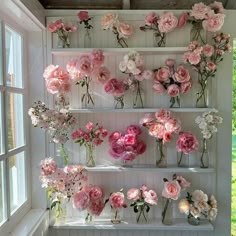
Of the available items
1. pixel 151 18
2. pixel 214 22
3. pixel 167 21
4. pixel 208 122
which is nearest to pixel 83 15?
pixel 151 18

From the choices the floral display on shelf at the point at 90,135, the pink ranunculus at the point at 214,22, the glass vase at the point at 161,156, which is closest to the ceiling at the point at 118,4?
the pink ranunculus at the point at 214,22

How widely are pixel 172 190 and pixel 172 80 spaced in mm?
811

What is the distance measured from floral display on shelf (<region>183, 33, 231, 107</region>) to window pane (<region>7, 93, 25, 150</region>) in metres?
1.25

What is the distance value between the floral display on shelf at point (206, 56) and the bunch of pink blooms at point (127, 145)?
59 cm

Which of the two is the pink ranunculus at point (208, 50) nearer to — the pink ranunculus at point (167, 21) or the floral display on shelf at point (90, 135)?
the pink ranunculus at point (167, 21)

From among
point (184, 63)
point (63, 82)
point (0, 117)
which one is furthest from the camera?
point (184, 63)

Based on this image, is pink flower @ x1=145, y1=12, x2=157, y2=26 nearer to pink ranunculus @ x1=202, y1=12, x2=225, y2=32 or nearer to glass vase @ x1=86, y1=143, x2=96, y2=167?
pink ranunculus @ x1=202, y1=12, x2=225, y2=32

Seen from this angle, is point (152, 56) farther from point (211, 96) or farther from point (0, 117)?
point (0, 117)

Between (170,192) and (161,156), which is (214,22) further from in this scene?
(170,192)

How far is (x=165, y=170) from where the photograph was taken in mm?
2260

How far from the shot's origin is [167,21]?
217cm

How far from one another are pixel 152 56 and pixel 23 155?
4.08ft

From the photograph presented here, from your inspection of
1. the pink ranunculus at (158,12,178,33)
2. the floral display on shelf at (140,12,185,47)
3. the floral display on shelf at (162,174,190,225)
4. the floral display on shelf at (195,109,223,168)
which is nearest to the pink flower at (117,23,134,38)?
the floral display on shelf at (140,12,185,47)

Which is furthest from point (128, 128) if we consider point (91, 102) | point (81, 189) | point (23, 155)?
point (23, 155)
